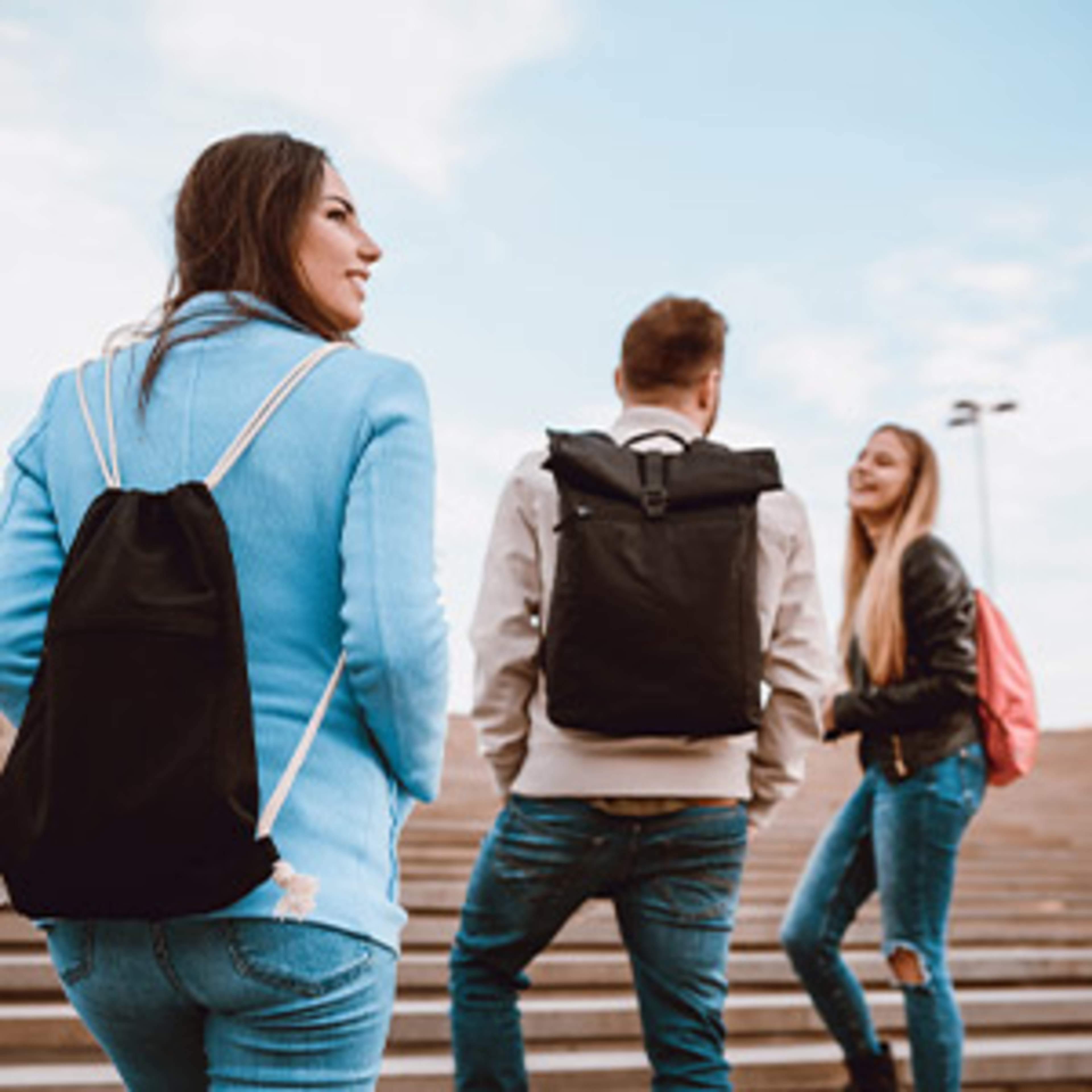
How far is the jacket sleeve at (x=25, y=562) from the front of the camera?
56.2 inches

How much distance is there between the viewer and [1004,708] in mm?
3465

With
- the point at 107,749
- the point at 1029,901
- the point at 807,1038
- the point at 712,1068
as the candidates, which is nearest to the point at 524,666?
the point at 712,1068

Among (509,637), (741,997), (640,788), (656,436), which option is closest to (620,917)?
(640,788)

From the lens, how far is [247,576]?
4.55 ft

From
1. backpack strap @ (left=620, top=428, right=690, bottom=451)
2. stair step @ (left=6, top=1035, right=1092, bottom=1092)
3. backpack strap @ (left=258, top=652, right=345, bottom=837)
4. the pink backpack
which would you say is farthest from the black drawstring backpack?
stair step @ (left=6, top=1035, right=1092, bottom=1092)

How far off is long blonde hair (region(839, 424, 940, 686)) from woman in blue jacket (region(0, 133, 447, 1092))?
225 centimetres

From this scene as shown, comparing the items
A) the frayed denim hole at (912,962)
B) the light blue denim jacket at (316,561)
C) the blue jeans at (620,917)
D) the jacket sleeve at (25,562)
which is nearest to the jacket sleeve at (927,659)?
the frayed denim hole at (912,962)

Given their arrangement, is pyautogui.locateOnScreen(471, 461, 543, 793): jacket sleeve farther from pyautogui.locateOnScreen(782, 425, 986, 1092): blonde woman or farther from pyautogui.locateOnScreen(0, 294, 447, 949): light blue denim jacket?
pyautogui.locateOnScreen(782, 425, 986, 1092): blonde woman

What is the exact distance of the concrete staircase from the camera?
396 centimetres

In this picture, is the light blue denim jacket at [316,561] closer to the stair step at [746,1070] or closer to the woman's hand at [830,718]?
the woman's hand at [830,718]

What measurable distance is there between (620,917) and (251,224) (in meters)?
1.45

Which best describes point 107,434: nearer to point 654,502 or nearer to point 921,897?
point 654,502

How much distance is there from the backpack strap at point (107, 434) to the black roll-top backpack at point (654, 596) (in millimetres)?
1026

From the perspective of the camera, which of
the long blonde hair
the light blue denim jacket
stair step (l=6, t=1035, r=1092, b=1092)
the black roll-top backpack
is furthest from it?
stair step (l=6, t=1035, r=1092, b=1092)
